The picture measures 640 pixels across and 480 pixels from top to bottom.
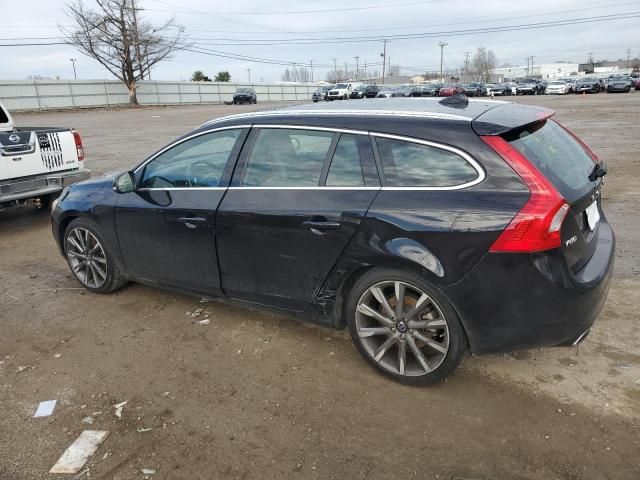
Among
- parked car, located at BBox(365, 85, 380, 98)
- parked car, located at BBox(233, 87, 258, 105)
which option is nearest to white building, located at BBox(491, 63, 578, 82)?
parked car, located at BBox(365, 85, 380, 98)

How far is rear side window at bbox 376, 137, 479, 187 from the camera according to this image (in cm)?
287

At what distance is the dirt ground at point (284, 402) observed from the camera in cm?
259

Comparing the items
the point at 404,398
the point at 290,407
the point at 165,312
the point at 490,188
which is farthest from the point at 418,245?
the point at 165,312

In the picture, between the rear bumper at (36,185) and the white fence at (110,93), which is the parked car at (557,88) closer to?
the white fence at (110,93)

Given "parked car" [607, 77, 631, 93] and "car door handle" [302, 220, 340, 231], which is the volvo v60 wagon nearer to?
"car door handle" [302, 220, 340, 231]

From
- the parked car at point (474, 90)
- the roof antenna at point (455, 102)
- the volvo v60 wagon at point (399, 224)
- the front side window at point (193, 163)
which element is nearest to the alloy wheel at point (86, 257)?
the volvo v60 wagon at point (399, 224)

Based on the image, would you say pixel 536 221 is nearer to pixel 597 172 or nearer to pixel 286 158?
pixel 597 172

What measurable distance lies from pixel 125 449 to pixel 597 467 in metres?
2.39

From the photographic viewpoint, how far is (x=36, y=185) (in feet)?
23.0

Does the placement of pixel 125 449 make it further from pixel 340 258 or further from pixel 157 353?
pixel 340 258

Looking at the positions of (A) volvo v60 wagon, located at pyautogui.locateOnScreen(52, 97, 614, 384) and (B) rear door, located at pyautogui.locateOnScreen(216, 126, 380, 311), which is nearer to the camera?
(A) volvo v60 wagon, located at pyautogui.locateOnScreen(52, 97, 614, 384)

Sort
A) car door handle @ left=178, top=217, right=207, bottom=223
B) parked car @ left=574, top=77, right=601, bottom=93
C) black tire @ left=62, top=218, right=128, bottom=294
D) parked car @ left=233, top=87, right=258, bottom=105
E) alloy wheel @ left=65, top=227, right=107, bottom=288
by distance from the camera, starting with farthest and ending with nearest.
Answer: parked car @ left=233, top=87, right=258, bottom=105 < parked car @ left=574, top=77, right=601, bottom=93 < alloy wheel @ left=65, top=227, right=107, bottom=288 < black tire @ left=62, top=218, right=128, bottom=294 < car door handle @ left=178, top=217, right=207, bottom=223

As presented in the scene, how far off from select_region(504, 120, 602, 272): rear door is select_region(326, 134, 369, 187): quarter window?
2.87 ft

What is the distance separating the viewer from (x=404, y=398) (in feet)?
10.2
